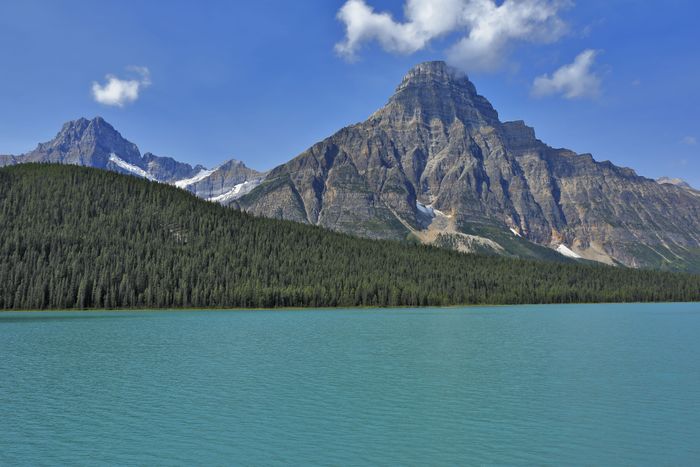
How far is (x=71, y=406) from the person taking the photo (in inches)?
1933

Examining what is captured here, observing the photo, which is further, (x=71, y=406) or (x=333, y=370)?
(x=333, y=370)

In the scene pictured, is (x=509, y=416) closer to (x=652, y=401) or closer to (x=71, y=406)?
(x=652, y=401)

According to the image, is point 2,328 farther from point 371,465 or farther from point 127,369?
point 371,465

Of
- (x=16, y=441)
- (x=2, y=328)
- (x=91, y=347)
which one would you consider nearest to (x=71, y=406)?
(x=16, y=441)

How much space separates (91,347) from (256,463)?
67.5m

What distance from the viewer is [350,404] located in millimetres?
48969

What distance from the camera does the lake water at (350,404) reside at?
118 feet

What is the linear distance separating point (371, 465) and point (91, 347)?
72030 mm

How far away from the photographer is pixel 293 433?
40.3 m

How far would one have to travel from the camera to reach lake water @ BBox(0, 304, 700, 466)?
3597cm

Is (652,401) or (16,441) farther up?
(652,401)

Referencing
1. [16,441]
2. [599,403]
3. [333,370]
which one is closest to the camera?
[16,441]

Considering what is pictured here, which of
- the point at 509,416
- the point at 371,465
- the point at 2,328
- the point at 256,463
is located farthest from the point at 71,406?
the point at 2,328

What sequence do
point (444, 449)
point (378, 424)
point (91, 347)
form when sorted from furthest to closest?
point (91, 347)
point (378, 424)
point (444, 449)
